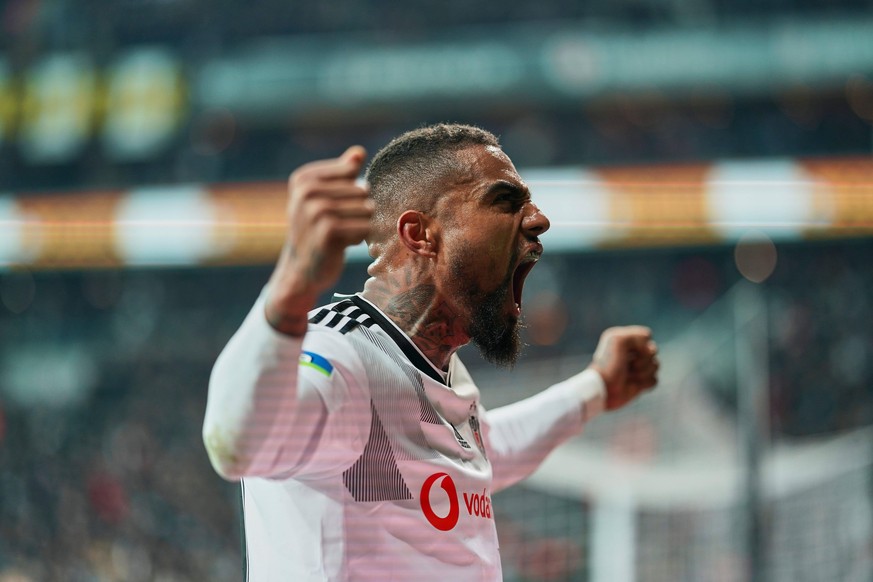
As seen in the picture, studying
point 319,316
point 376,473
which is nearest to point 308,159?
point 319,316

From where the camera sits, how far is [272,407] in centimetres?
85

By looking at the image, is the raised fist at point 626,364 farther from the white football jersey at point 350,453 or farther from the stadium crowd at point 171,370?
the stadium crowd at point 171,370

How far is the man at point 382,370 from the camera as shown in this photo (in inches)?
33.1

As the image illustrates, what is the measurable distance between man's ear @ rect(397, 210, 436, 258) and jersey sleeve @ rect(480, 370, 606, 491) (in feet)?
1.25

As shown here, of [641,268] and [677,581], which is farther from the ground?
[641,268]

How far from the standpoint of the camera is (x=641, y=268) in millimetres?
9727

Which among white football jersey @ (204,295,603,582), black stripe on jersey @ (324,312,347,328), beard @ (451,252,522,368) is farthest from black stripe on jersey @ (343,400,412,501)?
beard @ (451,252,522,368)

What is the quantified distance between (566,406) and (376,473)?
0.62m

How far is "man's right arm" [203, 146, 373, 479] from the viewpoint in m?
0.83

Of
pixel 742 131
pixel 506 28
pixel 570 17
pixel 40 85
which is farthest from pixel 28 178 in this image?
pixel 742 131

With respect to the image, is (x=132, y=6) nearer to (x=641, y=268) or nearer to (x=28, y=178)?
(x=28, y=178)

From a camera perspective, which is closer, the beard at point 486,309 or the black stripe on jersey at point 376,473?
the black stripe on jersey at point 376,473

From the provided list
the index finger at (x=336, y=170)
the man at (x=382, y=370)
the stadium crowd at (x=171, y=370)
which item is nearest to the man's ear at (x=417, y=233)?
the man at (x=382, y=370)

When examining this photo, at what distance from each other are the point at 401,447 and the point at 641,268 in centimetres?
889
